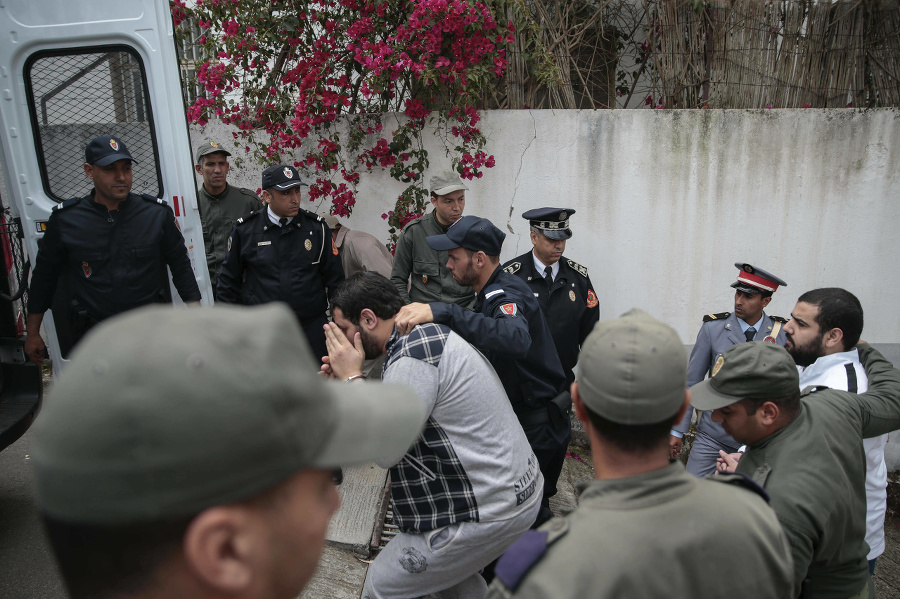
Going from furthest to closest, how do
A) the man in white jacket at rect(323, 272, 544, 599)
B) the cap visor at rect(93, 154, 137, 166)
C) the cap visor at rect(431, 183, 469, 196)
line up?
1. the cap visor at rect(431, 183, 469, 196)
2. the cap visor at rect(93, 154, 137, 166)
3. the man in white jacket at rect(323, 272, 544, 599)

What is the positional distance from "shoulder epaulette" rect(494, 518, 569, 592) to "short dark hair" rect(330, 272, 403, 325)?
1346mm

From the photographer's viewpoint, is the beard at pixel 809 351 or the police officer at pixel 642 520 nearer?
the police officer at pixel 642 520

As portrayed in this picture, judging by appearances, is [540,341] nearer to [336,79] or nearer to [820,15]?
[336,79]

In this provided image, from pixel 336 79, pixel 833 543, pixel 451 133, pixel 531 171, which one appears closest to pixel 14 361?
pixel 336 79

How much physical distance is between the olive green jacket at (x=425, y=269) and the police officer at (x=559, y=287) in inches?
17.8

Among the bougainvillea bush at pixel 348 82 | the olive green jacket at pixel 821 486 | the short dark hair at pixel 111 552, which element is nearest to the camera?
the short dark hair at pixel 111 552

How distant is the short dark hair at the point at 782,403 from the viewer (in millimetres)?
1829

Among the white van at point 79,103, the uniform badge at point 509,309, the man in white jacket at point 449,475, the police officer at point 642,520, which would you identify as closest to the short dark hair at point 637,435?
the police officer at point 642,520

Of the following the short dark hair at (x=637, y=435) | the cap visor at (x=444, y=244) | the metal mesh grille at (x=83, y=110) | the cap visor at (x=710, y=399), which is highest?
the metal mesh grille at (x=83, y=110)

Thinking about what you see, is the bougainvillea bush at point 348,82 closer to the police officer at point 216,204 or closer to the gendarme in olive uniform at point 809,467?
the police officer at point 216,204

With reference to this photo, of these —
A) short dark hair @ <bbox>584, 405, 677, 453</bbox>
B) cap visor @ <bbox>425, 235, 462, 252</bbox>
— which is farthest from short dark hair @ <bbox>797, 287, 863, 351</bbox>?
short dark hair @ <bbox>584, 405, 677, 453</bbox>

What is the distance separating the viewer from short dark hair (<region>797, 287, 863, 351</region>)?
274 cm

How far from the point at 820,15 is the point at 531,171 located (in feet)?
9.28

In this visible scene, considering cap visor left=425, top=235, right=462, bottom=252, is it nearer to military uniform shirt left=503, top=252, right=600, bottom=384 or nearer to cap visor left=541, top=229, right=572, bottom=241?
military uniform shirt left=503, top=252, right=600, bottom=384
